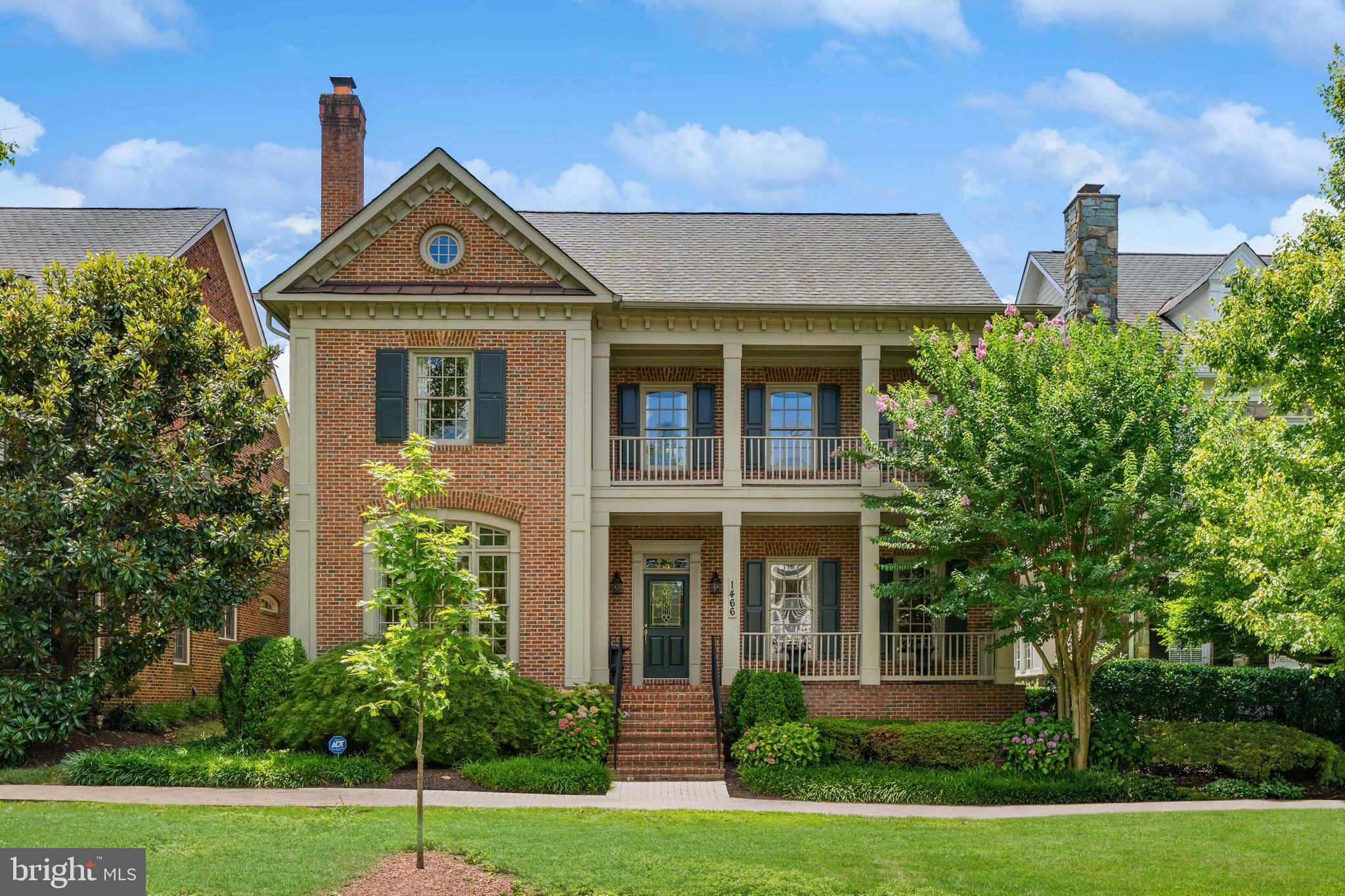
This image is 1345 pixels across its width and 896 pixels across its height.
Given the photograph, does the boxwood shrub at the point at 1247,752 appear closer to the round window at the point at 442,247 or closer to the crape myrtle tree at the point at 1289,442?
the crape myrtle tree at the point at 1289,442

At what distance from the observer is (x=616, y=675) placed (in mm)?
17609

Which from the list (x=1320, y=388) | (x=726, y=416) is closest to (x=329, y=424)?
(x=726, y=416)

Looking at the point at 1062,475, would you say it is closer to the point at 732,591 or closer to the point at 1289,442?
the point at 1289,442

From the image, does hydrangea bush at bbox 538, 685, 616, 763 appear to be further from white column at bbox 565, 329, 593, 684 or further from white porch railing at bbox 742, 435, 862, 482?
white porch railing at bbox 742, 435, 862, 482

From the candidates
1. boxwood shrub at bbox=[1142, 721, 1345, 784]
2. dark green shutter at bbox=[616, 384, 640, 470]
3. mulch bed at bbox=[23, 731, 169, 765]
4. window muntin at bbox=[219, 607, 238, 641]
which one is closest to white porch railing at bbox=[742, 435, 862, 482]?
dark green shutter at bbox=[616, 384, 640, 470]

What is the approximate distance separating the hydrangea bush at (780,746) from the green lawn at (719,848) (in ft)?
9.00

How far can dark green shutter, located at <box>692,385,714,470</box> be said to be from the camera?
20.5 m

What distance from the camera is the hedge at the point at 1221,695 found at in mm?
17906

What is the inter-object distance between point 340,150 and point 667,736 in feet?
39.0

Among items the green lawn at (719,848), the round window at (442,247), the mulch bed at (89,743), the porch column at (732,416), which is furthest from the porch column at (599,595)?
the mulch bed at (89,743)

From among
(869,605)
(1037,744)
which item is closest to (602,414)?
(869,605)

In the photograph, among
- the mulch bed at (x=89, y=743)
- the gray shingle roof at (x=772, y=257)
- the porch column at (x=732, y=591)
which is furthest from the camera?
the gray shingle roof at (x=772, y=257)

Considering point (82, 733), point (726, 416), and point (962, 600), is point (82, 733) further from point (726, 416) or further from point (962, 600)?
point (962, 600)

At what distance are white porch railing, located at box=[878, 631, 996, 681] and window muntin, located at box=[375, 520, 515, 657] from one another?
578 cm
